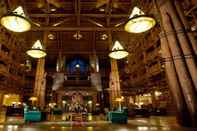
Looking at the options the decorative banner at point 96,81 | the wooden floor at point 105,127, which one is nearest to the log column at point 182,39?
the wooden floor at point 105,127

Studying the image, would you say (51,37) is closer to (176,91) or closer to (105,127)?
(105,127)

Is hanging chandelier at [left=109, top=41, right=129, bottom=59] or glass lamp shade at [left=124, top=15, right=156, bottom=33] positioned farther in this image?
hanging chandelier at [left=109, top=41, right=129, bottom=59]

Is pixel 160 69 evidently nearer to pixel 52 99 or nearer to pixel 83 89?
pixel 83 89

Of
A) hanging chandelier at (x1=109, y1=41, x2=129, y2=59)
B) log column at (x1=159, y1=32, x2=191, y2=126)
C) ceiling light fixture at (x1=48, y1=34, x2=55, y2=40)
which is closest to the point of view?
log column at (x1=159, y1=32, x2=191, y2=126)

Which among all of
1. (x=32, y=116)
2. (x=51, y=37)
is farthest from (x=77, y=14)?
(x=32, y=116)

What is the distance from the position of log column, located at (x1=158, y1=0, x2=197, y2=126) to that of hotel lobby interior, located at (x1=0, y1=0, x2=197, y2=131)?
28 millimetres

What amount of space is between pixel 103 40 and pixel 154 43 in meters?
11.4

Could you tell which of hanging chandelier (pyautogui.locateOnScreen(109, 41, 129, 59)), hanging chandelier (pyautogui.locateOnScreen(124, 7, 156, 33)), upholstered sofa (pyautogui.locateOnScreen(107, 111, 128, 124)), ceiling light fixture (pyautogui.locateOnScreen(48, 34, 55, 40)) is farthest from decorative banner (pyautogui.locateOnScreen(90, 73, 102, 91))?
hanging chandelier (pyautogui.locateOnScreen(124, 7, 156, 33))

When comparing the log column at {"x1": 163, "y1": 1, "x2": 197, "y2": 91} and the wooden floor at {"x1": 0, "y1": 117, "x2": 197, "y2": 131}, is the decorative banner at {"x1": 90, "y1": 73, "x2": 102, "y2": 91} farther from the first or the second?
the log column at {"x1": 163, "y1": 1, "x2": 197, "y2": 91}

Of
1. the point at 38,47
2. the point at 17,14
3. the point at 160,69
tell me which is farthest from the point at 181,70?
the point at 160,69

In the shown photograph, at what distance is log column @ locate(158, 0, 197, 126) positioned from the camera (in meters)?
5.51

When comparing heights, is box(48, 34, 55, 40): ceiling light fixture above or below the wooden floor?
above

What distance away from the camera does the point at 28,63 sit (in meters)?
29.0

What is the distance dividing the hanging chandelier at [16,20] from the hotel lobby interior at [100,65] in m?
0.04
